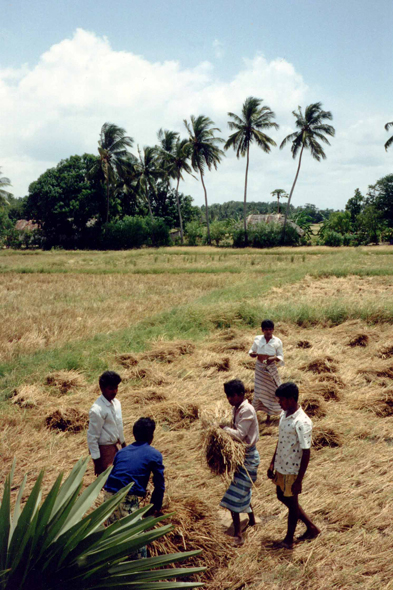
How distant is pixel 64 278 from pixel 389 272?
46.3 ft

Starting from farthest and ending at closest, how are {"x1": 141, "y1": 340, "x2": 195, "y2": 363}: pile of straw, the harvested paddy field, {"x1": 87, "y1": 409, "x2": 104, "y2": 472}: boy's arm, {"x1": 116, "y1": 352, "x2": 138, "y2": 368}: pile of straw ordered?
{"x1": 141, "y1": 340, "x2": 195, "y2": 363}: pile of straw
{"x1": 116, "y1": 352, "x2": 138, "y2": 368}: pile of straw
{"x1": 87, "y1": 409, "x2": 104, "y2": 472}: boy's arm
the harvested paddy field

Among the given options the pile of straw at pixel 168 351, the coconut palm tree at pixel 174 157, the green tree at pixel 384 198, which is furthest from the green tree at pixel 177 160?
the pile of straw at pixel 168 351

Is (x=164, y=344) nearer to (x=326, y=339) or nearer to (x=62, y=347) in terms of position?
(x=62, y=347)

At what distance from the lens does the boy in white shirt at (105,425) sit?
3361 millimetres

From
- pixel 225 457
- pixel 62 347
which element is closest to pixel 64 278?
pixel 62 347

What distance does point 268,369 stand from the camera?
521cm

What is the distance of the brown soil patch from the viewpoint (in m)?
6.74

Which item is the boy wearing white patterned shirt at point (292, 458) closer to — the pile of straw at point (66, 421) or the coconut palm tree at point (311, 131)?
the pile of straw at point (66, 421)

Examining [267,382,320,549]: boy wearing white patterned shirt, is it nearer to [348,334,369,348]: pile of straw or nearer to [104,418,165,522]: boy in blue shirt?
[104,418,165,522]: boy in blue shirt

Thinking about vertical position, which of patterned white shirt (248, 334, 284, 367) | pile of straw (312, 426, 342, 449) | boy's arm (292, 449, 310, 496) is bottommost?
pile of straw (312, 426, 342, 449)

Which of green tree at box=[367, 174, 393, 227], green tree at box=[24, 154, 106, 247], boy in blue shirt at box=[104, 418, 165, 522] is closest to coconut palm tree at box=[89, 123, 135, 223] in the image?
green tree at box=[24, 154, 106, 247]

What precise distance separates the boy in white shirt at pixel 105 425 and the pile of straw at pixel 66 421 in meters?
1.73

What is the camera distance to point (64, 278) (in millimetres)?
19141

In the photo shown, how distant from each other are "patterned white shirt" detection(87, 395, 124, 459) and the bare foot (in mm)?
1550
